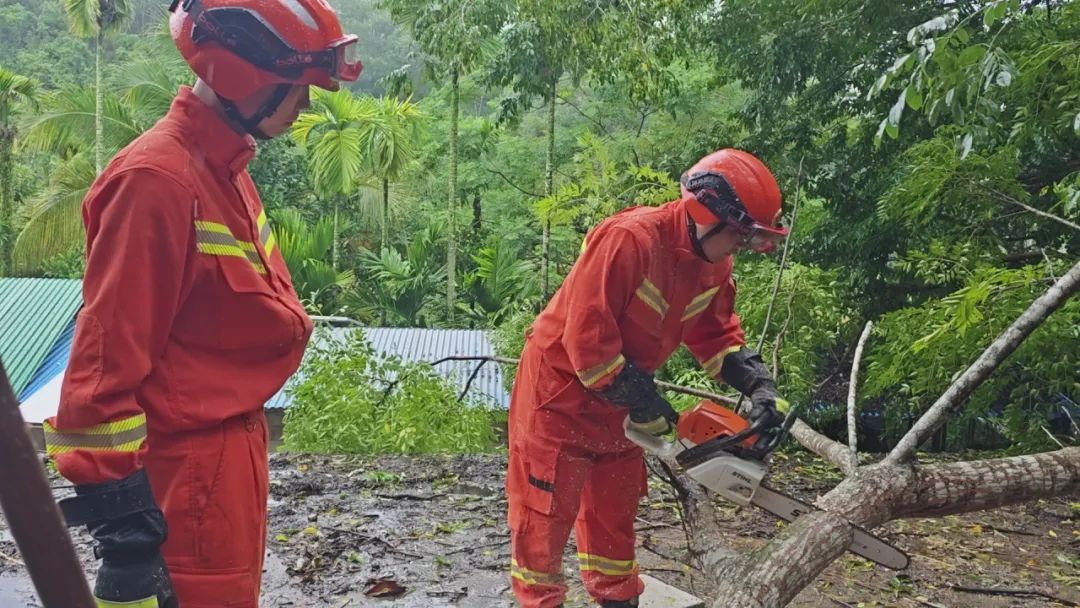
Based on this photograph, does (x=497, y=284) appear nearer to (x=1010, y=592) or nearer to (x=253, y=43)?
→ (x=1010, y=592)

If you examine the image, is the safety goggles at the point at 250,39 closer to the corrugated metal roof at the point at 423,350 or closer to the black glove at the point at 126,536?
the black glove at the point at 126,536

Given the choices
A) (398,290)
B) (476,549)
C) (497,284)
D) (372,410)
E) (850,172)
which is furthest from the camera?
(398,290)

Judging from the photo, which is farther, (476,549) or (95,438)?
(476,549)

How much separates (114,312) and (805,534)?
7.56ft

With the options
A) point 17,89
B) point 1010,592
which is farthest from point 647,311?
point 17,89

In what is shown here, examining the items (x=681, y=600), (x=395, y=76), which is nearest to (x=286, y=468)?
(x=681, y=600)

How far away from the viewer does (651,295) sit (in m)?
2.77

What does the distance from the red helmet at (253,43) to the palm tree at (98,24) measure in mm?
16437

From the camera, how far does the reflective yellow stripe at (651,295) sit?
2.75 m

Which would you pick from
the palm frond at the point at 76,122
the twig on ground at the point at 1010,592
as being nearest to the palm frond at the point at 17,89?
the palm frond at the point at 76,122

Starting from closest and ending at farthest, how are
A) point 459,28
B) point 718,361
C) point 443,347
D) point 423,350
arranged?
1. point 718,361
2. point 459,28
3. point 423,350
4. point 443,347

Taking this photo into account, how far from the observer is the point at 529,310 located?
1083 cm

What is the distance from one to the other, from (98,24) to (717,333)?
18.1 metres

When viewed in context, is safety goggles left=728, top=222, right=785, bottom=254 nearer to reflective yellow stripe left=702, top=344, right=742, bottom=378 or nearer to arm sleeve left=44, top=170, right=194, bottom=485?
reflective yellow stripe left=702, top=344, right=742, bottom=378
